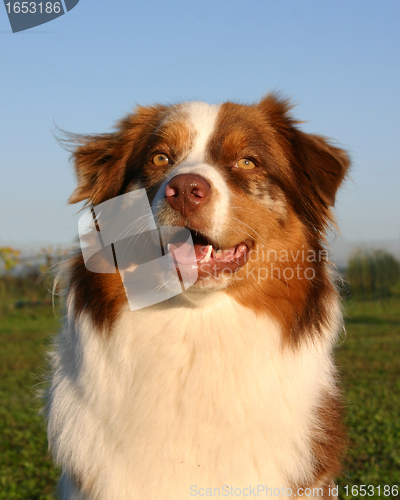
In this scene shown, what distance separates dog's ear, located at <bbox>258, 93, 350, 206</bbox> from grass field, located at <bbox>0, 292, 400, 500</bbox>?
1.21m

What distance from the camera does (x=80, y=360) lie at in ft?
11.2

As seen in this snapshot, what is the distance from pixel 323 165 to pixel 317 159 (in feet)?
0.22

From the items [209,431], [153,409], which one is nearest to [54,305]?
[153,409]

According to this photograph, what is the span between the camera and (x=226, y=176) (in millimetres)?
3430

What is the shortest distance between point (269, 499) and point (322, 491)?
533 mm

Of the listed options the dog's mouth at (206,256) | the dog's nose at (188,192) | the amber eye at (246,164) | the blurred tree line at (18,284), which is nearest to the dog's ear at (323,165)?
the amber eye at (246,164)

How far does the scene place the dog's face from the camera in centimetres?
320

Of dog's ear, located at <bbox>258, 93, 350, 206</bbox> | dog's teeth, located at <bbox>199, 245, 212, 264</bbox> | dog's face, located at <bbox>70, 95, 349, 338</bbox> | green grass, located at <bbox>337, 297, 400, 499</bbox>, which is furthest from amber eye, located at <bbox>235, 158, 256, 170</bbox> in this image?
green grass, located at <bbox>337, 297, 400, 499</bbox>

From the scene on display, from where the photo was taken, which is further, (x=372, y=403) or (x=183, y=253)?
(x=372, y=403)

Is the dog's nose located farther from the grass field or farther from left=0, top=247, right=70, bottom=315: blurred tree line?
left=0, top=247, right=70, bottom=315: blurred tree line

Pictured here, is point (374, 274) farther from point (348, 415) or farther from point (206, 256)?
point (206, 256)

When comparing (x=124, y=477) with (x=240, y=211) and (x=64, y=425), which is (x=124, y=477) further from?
(x=240, y=211)

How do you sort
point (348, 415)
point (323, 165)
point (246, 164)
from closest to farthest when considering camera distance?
point (246, 164), point (323, 165), point (348, 415)

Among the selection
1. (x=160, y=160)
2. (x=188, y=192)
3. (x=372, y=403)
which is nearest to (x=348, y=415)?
(x=372, y=403)
